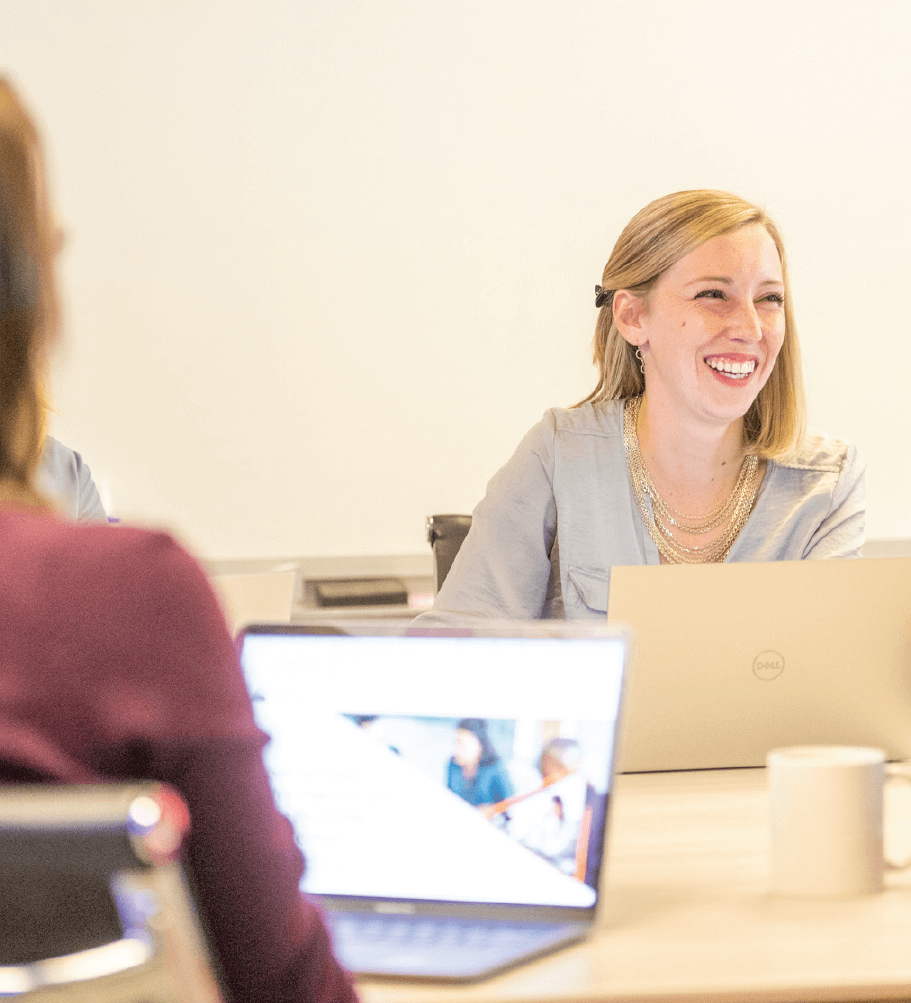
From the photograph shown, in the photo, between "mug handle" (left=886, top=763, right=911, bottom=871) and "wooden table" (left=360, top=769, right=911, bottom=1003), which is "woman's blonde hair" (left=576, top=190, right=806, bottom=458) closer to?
"mug handle" (left=886, top=763, right=911, bottom=871)

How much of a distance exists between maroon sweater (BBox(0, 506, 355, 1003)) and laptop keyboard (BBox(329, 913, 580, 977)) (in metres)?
0.23

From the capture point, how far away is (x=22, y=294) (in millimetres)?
638

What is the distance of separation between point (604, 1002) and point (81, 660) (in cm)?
40

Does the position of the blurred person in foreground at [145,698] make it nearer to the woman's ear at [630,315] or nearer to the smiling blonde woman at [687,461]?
the smiling blonde woman at [687,461]

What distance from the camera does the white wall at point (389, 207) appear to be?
10.5 feet

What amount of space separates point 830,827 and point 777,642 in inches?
14.8

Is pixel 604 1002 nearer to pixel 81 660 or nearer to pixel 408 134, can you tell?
pixel 81 660

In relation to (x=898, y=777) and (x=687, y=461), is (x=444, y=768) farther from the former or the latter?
(x=687, y=461)

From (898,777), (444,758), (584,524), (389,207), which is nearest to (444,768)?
(444,758)

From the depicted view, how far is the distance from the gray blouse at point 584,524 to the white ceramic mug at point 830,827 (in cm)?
97

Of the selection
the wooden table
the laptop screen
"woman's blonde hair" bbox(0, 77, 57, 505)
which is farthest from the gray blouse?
"woman's blonde hair" bbox(0, 77, 57, 505)

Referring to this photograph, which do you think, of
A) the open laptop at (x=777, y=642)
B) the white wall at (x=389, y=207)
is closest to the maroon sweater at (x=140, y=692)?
the open laptop at (x=777, y=642)

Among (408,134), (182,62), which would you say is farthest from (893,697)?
(182,62)

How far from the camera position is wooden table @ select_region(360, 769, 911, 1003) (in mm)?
750
